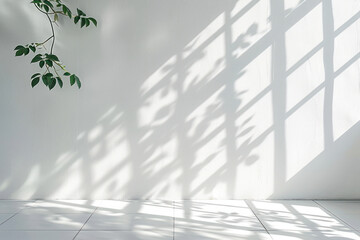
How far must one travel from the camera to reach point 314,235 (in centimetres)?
275

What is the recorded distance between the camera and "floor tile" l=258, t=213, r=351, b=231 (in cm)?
290

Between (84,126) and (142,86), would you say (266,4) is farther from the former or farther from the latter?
(84,126)

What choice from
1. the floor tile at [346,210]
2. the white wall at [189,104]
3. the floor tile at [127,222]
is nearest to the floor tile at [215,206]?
the white wall at [189,104]

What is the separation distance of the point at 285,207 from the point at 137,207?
3.60 ft

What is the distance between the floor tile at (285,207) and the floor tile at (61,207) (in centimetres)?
121

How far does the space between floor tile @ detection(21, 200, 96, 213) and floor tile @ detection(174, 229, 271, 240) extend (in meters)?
0.86

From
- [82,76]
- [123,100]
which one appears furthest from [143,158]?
[82,76]

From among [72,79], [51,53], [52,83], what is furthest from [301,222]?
[51,53]

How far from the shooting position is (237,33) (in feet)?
12.0

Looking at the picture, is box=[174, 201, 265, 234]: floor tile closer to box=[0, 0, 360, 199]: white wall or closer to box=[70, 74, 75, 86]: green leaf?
box=[0, 0, 360, 199]: white wall

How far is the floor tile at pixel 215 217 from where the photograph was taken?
9.53 feet

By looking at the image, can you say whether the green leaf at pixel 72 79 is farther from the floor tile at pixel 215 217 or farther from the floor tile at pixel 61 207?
the floor tile at pixel 215 217

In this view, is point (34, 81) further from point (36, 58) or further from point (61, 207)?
point (61, 207)

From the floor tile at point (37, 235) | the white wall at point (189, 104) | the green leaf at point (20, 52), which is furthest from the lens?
the white wall at point (189, 104)
